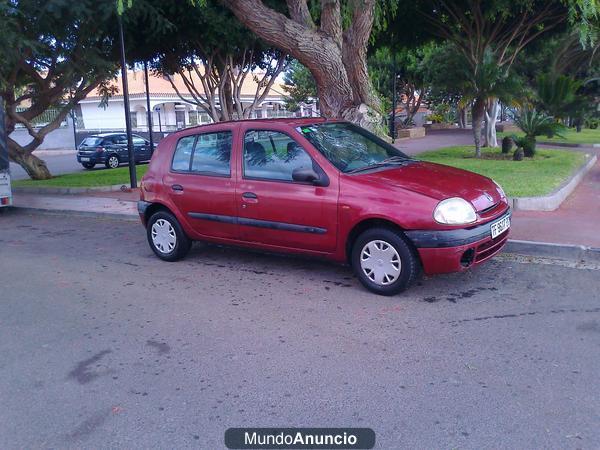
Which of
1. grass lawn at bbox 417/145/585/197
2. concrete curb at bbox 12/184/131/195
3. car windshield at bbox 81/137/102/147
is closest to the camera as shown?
grass lawn at bbox 417/145/585/197

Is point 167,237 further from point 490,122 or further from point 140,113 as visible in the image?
point 140,113

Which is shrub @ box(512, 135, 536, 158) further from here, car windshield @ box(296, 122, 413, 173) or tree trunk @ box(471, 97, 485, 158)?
car windshield @ box(296, 122, 413, 173)

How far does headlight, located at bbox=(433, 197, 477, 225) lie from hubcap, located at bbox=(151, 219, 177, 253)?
350 centimetres

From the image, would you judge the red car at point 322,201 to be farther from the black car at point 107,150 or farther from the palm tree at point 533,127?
the black car at point 107,150

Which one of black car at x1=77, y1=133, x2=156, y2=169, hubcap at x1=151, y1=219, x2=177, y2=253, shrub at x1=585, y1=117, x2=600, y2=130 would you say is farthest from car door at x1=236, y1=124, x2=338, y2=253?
shrub at x1=585, y1=117, x2=600, y2=130

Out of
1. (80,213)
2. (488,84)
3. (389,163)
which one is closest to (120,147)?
(80,213)

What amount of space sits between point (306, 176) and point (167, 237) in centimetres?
244

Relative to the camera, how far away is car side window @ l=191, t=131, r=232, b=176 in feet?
22.2

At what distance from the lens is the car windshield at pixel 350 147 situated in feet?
20.1

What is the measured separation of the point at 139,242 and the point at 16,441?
5.61 m

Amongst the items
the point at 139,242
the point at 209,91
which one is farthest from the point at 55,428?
the point at 209,91

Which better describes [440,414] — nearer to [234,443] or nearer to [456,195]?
[234,443]

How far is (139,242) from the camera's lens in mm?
8859

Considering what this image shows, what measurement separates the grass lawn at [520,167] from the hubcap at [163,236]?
5.61 m
